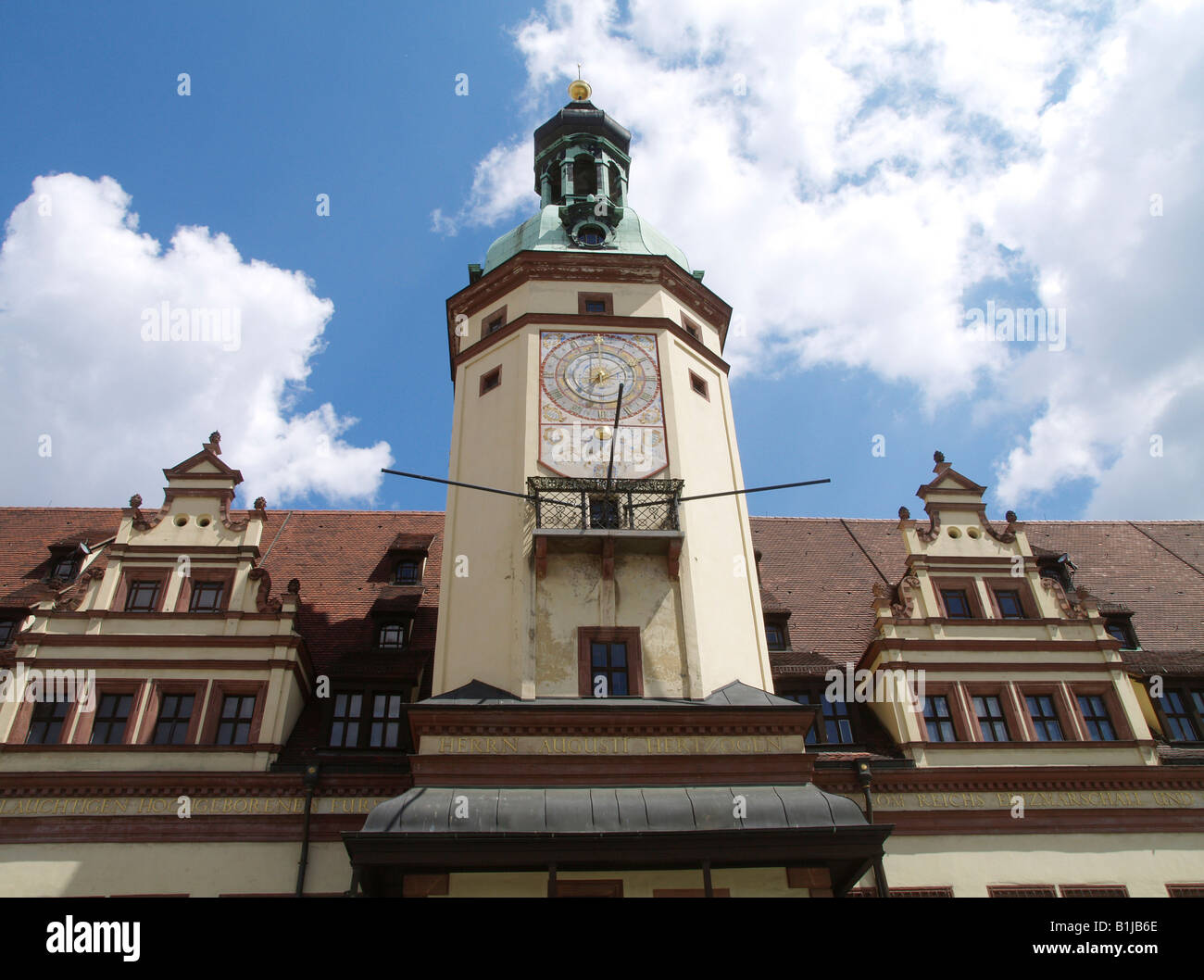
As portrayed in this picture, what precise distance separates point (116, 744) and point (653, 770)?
9460mm

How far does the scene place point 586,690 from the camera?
17.5 meters

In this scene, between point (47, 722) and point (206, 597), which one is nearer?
point (47, 722)

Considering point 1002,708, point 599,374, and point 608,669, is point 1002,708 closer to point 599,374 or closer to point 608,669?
point 608,669

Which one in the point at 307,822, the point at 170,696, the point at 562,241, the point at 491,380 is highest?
the point at 562,241

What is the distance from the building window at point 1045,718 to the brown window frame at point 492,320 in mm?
13842

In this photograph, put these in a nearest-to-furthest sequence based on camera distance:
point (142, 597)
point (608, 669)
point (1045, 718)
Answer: point (608, 669), point (1045, 718), point (142, 597)

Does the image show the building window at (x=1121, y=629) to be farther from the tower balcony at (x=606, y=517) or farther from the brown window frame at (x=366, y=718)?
the brown window frame at (x=366, y=718)

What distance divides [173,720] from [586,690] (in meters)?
7.66

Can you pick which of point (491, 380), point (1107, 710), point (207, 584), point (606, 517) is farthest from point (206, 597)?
point (1107, 710)

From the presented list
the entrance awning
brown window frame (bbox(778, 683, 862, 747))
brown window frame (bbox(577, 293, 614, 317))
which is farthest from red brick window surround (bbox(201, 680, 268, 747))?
brown window frame (bbox(577, 293, 614, 317))

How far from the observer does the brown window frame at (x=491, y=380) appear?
22.5 m

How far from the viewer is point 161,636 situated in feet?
63.0

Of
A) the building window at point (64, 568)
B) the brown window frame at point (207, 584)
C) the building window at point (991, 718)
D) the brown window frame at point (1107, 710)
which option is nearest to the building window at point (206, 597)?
the brown window frame at point (207, 584)

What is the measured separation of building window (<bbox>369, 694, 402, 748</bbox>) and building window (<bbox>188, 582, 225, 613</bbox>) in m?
3.70
